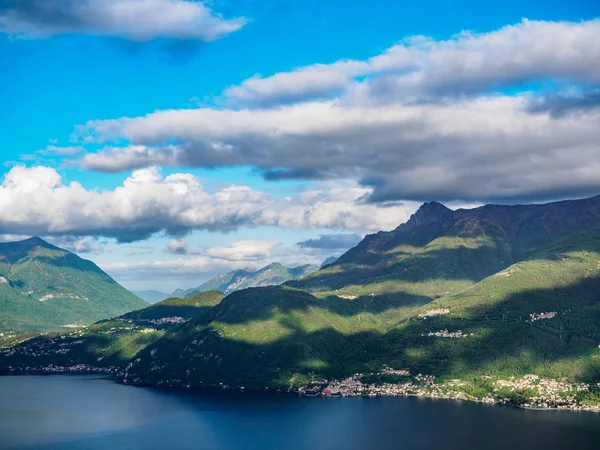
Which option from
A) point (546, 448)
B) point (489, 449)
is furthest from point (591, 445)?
point (489, 449)

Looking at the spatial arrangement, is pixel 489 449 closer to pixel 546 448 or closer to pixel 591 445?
pixel 546 448
